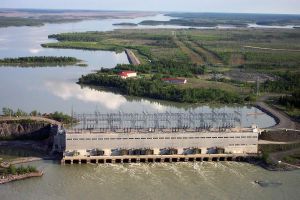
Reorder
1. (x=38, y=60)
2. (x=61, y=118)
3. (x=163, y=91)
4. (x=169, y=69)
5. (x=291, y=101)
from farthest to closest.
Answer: (x=38, y=60), (x=169, y=69), (x=163, y=91), (x=291, y=101), (x=61, y=118)

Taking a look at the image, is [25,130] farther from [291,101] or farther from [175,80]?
[175,80]

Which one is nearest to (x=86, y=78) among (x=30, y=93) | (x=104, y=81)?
(x=104, y=81)

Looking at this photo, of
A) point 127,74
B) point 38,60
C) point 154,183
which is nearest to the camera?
point 154,183

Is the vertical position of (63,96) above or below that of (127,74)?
below

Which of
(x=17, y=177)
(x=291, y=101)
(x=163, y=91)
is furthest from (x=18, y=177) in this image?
(x=291, y=101)

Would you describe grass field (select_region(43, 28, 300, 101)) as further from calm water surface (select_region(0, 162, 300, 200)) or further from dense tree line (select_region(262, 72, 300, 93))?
calm water surface (select_region(0, 162, 300, 200))

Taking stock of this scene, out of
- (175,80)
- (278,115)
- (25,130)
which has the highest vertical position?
(175,80)
